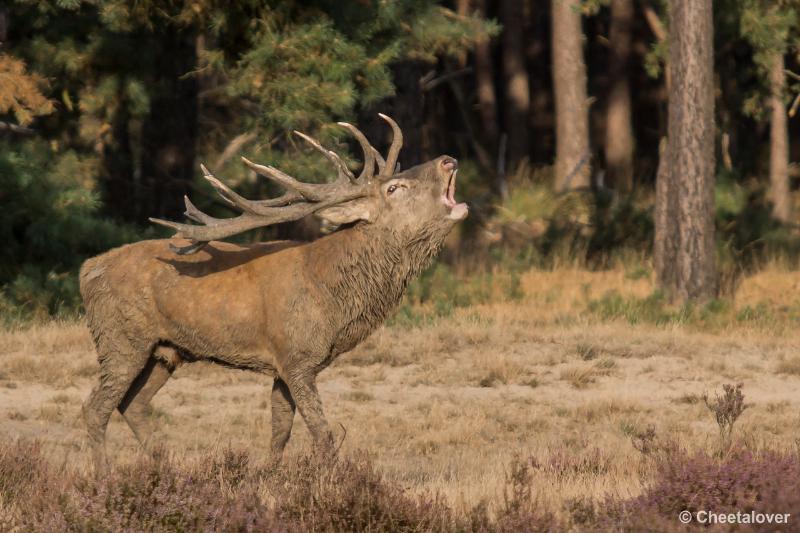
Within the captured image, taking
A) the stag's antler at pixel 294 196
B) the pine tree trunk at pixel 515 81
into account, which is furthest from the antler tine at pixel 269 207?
the pine tree trunk at pixel 515 81

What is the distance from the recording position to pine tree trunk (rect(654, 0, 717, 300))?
15758mm

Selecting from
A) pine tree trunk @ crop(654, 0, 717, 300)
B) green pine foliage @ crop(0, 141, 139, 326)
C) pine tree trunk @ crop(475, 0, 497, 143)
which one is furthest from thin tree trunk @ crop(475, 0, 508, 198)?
green pine foliage @ crop(0, 141, 139, 326)


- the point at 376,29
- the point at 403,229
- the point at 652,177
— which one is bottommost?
the point at 652,177

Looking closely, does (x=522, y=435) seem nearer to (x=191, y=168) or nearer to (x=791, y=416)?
(x=791, y=416)

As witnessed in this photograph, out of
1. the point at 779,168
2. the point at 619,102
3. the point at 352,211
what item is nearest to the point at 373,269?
the point at 352,211

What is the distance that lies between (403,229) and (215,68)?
7.93 meters

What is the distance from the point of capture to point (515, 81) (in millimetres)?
28734

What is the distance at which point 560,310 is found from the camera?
1555 centimetres

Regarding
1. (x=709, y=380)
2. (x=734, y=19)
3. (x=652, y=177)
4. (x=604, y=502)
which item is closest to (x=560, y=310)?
(x=709, y=380)

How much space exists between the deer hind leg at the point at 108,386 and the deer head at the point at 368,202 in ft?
2.59

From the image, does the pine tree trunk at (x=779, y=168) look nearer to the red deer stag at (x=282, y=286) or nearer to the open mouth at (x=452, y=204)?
the open mouth at (x=452, y=204)

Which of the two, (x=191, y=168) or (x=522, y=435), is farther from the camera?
(x=191, y=168)

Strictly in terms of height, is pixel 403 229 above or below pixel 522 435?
above

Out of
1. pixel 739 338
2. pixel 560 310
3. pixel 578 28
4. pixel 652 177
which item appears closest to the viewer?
pixel 739 338
